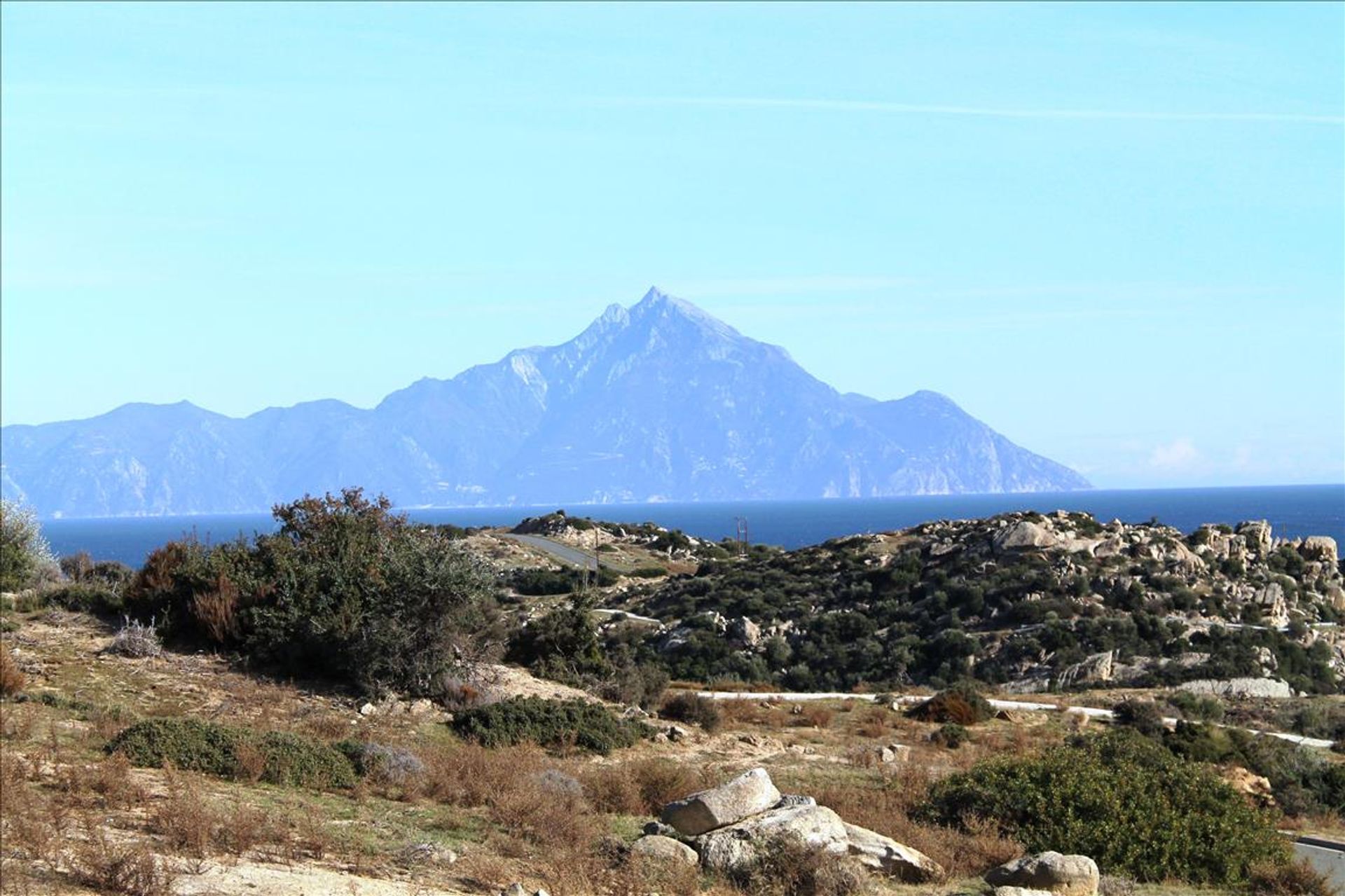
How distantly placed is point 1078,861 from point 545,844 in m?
5.12

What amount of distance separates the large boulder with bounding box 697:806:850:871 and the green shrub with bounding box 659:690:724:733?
10508mm

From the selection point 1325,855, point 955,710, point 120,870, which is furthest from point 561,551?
point 120,870

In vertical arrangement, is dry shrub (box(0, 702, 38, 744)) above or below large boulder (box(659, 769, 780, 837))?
above

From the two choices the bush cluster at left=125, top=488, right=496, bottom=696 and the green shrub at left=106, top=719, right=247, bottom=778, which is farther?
the bush cluster at left=125, top=488, right=496, bottom=696

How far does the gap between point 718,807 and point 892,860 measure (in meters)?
1.80

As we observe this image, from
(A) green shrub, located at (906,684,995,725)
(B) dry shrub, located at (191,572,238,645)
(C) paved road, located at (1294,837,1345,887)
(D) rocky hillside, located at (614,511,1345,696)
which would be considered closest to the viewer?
(C) paved road, located at (1294,837,1345,887)

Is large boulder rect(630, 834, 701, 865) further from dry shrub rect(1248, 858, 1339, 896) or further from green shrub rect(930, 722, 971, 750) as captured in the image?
green shrub rect(930, 722, 971, 750)

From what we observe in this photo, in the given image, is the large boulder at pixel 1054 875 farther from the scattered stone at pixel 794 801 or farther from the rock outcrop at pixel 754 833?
the scattered stone at pixel 794 801

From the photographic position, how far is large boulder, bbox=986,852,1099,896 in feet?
41.8

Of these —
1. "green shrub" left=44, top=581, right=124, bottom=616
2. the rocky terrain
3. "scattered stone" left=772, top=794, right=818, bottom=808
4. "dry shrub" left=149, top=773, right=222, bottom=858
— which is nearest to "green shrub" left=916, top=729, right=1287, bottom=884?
→ "scattered stone" left=772, top=794, right=818, bottom=808

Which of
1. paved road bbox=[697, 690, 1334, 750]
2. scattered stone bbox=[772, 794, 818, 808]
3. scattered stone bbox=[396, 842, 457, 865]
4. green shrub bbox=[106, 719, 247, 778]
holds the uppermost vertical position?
green shrub bbox=[106, 719, 247, 778]

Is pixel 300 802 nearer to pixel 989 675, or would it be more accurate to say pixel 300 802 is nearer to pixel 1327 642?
pixel 989 675

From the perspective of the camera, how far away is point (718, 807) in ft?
45.0

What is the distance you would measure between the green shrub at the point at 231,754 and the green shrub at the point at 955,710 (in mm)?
15097
